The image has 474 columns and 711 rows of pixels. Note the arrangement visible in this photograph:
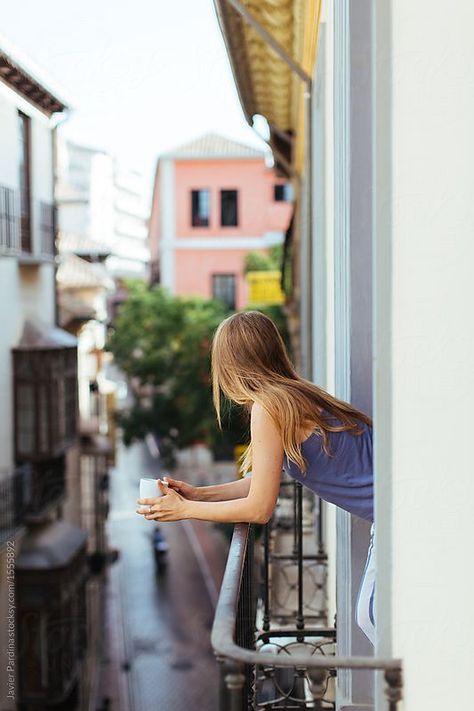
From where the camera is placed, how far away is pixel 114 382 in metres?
35.0

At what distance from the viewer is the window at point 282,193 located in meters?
33.2

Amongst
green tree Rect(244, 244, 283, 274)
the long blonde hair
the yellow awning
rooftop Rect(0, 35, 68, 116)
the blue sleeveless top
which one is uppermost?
rooftop Rect(0, 35, 68, 116)

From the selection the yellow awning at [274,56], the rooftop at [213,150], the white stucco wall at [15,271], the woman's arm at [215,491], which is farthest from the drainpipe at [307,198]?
the rooftop at [213,150]

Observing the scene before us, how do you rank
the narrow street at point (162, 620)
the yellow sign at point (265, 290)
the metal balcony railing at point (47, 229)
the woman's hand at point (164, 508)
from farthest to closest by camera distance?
the yellow sign at point (265, 290) → the metal balcony railing at point (47, 229) → the narrow street at point (162, 620) → the woman's hand at point (164, 508)

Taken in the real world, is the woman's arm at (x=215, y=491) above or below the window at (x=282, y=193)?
below

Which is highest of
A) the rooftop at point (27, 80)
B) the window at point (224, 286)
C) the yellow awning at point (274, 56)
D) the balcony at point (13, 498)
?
the rooftop at point (27, 80)

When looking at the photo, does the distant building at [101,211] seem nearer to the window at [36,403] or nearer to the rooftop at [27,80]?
the rooftop at [27,80]

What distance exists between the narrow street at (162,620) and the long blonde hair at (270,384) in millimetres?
11903

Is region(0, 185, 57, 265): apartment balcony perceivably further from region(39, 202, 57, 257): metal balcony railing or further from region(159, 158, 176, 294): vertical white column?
region(159, 158, 176, 294): vertical white column

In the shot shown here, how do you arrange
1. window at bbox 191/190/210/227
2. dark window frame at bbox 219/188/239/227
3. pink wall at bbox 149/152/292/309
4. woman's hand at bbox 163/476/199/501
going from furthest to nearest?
window at bbox 191/190/210/227 → dark window frame at bbox 219/188/239/227 → pink wall at bbox 149/152/292/309 → woman's hand at bbox 163/476/199/501

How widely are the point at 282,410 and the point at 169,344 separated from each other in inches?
798

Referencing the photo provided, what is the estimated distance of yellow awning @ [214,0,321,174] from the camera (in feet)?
22.6

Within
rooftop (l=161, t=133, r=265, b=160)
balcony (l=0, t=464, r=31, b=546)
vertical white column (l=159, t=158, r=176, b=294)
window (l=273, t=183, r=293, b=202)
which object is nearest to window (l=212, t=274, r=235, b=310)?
vertical white column (l=159, t=158, r=176, b=294)

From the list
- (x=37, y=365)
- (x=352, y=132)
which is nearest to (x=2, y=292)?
(x=37, y=365)
